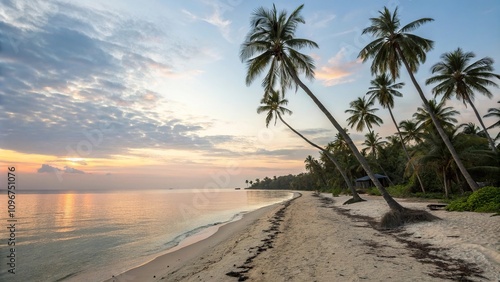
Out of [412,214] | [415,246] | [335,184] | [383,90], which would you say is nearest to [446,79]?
[383,90]

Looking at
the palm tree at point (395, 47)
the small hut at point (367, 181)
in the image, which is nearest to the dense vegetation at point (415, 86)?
the palm tree at point (395, 47)

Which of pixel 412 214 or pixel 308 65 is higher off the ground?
pixel 308 65

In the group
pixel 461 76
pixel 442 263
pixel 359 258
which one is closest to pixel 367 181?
pixel 461 76

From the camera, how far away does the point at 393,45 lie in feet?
54.0

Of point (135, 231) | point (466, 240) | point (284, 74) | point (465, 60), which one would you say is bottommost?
point (135, 231)

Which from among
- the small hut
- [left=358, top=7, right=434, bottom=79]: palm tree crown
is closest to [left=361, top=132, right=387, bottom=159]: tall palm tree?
the small hut

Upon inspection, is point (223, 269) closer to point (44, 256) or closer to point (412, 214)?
point (412, 214)

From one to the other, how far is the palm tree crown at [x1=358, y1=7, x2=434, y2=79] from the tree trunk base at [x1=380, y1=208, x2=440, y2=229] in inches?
404

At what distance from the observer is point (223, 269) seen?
21.6 ft

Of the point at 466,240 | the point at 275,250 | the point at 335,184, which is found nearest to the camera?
the point at 466,240

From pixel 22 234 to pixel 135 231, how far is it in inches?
277

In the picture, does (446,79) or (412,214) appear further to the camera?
(446,79)

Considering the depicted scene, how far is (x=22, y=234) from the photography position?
16641 mm

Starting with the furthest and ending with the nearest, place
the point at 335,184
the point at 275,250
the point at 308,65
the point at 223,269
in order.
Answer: the point at 335,184, the point at 308,65, the point at 275,250, the point at 223,269
